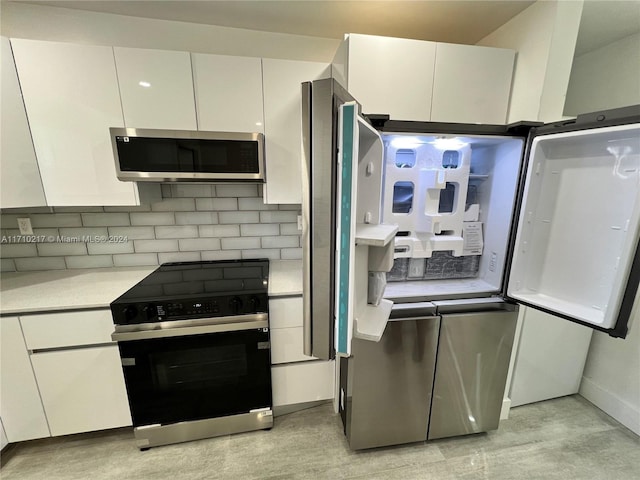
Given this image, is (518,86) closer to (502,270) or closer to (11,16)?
(502,270)

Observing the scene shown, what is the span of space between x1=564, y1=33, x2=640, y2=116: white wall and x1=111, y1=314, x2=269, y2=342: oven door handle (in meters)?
2.56

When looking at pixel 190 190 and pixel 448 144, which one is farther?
pixel 190 190

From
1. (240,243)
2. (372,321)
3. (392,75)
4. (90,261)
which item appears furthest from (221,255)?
(392,75)

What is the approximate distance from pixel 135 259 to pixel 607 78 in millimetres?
3385

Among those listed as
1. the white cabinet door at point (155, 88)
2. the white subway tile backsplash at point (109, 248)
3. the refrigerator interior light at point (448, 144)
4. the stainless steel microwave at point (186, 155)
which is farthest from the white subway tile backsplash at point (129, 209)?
the refrigerator interior light at point (448, 144)

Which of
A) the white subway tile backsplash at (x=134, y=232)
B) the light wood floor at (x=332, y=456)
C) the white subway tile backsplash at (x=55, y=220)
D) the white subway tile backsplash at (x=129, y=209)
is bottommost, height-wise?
the light wood floor at (x=332, y=456)

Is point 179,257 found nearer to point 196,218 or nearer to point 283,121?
point 196,218

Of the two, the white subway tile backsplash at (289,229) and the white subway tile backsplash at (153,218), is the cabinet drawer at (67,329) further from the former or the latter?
the white subway tile backsplash at (289,229)

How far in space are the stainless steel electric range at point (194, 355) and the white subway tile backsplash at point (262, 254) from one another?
367mm

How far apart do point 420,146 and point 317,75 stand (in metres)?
0.74

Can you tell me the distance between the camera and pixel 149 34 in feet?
5.18

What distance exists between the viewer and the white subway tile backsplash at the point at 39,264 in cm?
171

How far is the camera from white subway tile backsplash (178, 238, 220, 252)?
1.87 metres

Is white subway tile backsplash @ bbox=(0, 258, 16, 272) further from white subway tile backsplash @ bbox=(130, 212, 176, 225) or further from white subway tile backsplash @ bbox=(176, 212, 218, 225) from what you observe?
white subway tile backsplash @ bbox=(176, 212, 218, 225)
